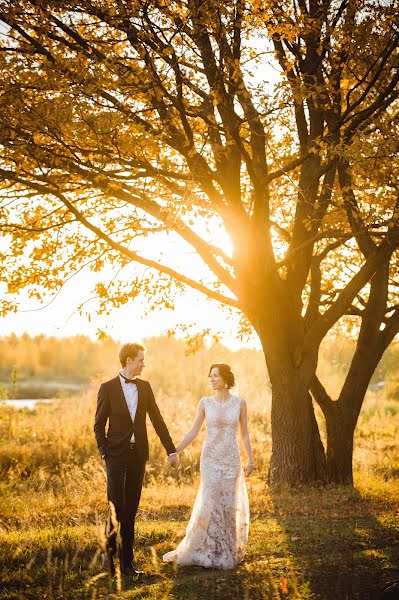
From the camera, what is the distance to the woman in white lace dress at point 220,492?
6094 millimetres

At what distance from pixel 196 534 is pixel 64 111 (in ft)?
16.8

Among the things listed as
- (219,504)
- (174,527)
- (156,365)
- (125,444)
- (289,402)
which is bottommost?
(174,527)

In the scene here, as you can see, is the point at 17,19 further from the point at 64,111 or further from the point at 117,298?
the point at 117,298

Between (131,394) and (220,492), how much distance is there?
1.32 meters

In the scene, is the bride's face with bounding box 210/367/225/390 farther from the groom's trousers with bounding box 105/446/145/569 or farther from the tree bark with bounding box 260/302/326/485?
the tree bark with bounding box 260/302/326/485

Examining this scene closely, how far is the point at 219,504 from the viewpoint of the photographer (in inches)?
248

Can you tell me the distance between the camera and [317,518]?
8320 mm

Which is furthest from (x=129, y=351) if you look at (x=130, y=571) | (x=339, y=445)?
(x=339, y=445)

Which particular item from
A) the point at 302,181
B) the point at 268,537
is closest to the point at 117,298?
the point at 302,181

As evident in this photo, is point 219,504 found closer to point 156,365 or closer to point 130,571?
point 130,571

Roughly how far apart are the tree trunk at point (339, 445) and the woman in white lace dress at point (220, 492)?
4.89 meters

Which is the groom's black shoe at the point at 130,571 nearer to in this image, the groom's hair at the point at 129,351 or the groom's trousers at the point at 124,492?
the groom's trousers at the point at 124,492

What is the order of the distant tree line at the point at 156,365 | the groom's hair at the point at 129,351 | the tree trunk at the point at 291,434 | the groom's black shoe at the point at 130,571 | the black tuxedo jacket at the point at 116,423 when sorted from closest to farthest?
1. the groom's black shoe at the point at 130,571
2. the black tuxedo jacket at the point at 116,423
3. the groom's hair at the point at 129,351
4. the tree trunk at the point at 291,434
5. the distant tree line at the point at 156,365

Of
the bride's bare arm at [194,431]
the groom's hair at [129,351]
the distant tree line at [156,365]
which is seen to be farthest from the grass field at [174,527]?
the distant tree line at [156,365]
